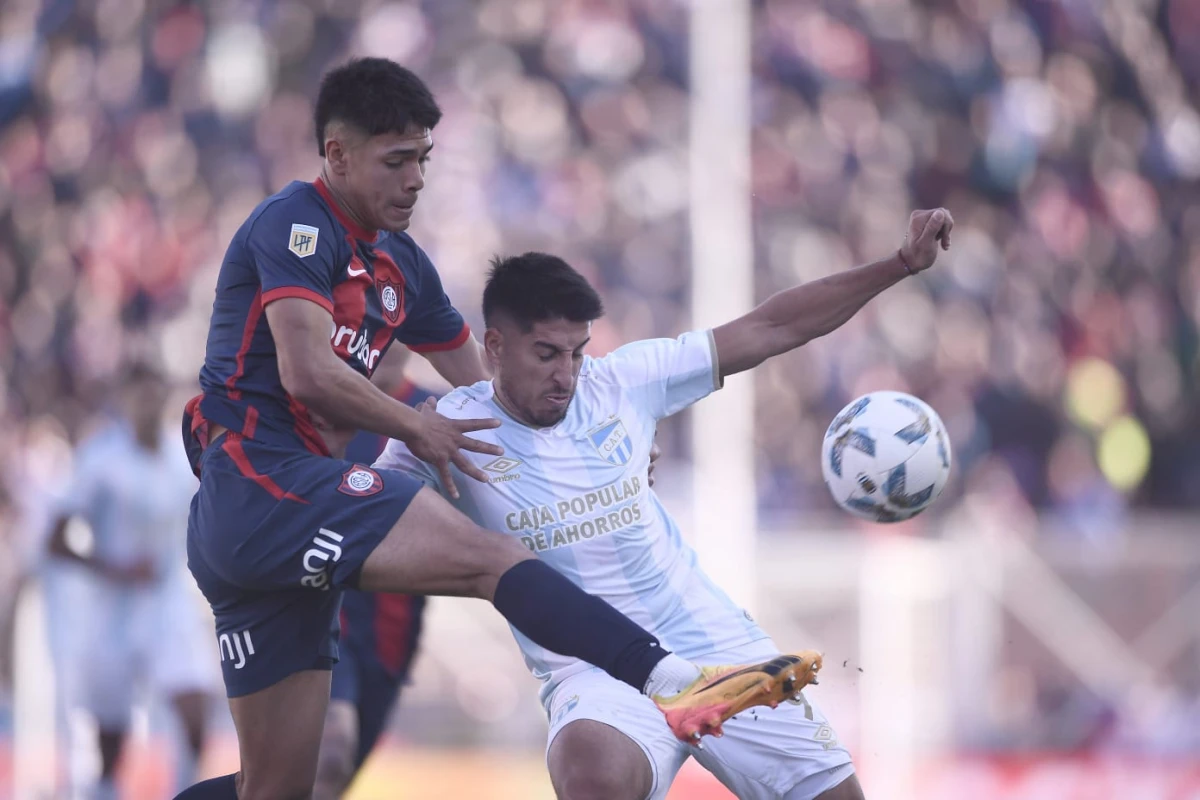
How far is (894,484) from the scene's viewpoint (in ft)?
18.2

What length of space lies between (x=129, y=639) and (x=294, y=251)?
17.6 feet

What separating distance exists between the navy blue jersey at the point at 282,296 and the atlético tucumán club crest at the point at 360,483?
26 cm

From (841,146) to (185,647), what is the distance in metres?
9.93

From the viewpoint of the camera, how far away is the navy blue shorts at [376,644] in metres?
7.39

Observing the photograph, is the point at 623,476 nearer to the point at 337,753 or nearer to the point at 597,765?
the point at 597,765

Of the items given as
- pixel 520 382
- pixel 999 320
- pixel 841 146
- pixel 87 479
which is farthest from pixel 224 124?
pixel 520 382

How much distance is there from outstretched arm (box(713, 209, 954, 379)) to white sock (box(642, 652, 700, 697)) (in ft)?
4.01

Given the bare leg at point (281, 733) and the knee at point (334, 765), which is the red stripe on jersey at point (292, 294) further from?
the knee at point (334, 765)

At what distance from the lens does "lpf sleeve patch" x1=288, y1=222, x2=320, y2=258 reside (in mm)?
4926

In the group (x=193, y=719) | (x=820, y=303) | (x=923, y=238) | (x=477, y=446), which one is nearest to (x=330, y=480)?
(x=477, y=446)

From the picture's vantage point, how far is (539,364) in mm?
5449

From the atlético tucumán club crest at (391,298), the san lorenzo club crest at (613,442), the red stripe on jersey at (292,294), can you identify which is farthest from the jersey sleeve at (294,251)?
the san lorenzo club crest at (613,442)

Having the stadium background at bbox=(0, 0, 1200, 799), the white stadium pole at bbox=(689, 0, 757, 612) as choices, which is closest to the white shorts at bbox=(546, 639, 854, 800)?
the stadium background at bbox=(0, 0, 1200, 799)

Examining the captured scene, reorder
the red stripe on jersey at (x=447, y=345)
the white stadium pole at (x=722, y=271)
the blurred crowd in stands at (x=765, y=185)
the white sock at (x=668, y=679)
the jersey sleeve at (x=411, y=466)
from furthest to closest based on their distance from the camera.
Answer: the blurred crowd in stands at (x=765, y=185)
the white stadium pole at (x=722, y=271)
the red stripe on jersey at (x=447, y=345)
the jersey sleeve at (x=411, y=466)
the white sock at (x=668, y=679)
